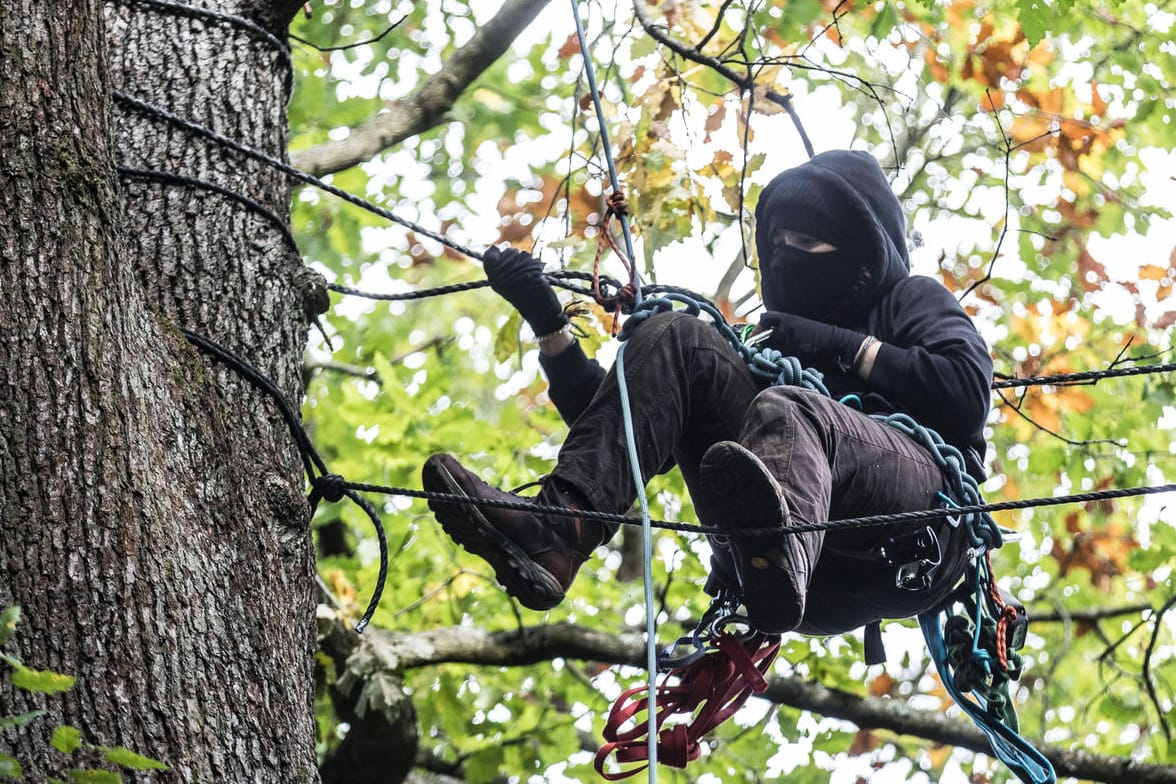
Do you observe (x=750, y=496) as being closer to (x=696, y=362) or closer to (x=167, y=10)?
(x=696, y=362)

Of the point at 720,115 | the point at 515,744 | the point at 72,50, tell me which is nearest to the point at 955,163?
the point at 720,115

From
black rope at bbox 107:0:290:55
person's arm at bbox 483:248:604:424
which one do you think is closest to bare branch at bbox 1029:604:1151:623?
person's arm at bbox 483:248:604:424

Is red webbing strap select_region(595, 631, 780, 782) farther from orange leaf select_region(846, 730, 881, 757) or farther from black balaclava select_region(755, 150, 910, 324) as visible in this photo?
orange leaf select_region(846, 730, 881, 757)

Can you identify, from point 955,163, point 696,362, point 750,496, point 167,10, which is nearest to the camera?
point 750,496

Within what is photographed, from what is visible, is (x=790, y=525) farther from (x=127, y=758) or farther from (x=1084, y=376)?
(x=127, y=758)

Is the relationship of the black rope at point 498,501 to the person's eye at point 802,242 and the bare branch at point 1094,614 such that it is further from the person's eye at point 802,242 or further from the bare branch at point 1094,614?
the bare branch at point 1094,614

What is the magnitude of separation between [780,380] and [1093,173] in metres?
5.23

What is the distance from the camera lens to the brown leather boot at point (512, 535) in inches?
107

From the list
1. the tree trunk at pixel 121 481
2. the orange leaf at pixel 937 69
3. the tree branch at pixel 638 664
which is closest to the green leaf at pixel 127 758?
the tree trunk at pixel 121 481

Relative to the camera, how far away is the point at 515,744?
18.9 feet

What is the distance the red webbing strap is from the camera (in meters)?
3.11

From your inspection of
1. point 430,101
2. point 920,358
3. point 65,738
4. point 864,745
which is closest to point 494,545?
point 920,358

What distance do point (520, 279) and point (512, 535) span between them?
66 centimetres

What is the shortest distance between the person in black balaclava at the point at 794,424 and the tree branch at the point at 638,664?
1864 mm
